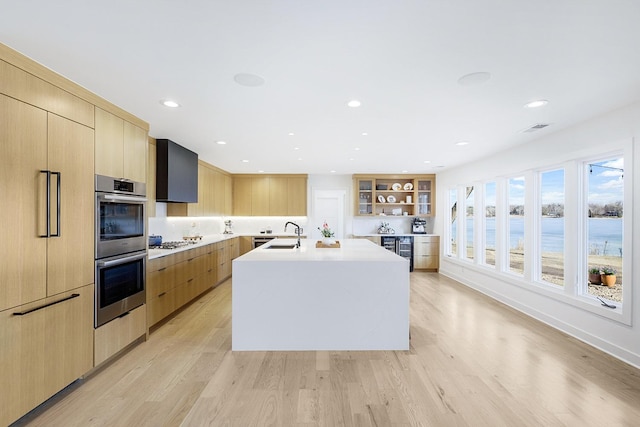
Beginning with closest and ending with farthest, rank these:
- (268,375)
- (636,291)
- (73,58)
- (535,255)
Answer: (73,58)
(268,375)
(636,291)
(535,255)

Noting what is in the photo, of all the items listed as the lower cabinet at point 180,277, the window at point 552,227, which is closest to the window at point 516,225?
the window at point 552,227

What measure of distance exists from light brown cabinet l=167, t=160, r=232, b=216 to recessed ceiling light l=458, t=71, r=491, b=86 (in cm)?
440

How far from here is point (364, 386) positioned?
8.02 ft

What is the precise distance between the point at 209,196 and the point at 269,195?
5.70 feet

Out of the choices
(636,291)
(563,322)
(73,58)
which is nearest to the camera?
(73,58)

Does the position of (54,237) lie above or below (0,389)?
above

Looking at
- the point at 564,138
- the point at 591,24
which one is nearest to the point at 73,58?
the point at 591,24

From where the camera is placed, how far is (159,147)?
4.24m

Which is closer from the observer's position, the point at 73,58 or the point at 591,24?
the point at 591,24

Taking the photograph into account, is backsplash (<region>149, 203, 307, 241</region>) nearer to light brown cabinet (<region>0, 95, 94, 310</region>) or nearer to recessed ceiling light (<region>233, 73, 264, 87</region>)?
light brown cabinet (<region>0, 95, 94, 310</region>)

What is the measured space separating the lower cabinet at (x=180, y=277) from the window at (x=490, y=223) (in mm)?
4902

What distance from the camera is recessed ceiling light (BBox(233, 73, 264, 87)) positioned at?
7.40 feet

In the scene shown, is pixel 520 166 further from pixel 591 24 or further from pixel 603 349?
pixel 591 24

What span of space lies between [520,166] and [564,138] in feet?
2.69
